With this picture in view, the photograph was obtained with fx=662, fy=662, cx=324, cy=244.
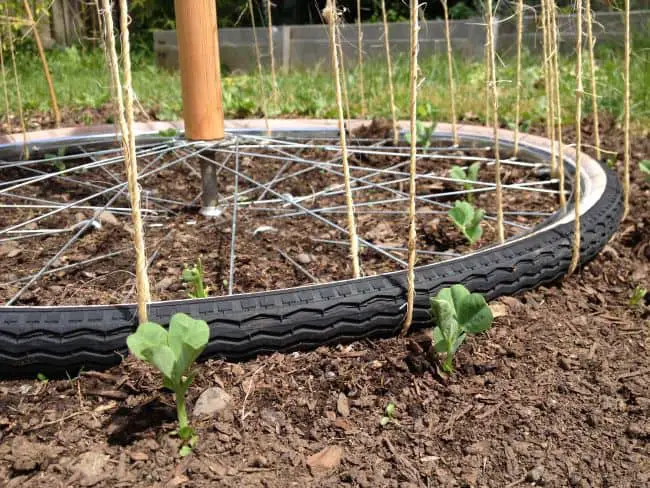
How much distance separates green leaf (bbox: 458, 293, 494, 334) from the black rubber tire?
131 mm

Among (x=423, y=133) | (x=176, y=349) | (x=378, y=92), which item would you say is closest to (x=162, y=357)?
(x=176, y=349)

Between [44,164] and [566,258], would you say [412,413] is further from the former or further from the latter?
[44,164]

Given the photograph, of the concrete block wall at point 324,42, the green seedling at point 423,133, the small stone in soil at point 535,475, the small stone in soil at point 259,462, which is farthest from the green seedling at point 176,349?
the concrete block wall at point 324,42

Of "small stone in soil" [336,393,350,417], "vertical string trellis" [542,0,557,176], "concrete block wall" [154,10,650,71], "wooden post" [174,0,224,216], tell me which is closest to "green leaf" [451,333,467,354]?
"small stone in soil" [336,393,350,417]

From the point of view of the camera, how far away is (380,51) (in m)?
6.37

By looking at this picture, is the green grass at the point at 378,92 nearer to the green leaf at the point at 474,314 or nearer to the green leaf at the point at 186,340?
the green leaf at the point at 474,314

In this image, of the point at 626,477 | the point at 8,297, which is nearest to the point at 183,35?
the point at 8,297

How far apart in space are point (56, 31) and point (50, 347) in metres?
7.43

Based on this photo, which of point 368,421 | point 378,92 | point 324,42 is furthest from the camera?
point 324,42

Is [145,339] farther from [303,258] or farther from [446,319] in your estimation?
[303,258]

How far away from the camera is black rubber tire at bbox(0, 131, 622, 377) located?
1258 mm

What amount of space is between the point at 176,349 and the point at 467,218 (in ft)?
3.24

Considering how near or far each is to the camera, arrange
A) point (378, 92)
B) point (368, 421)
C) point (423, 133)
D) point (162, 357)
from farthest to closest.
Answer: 1. point (378, 92)
2. point (423, 133)
3. point (368, 421)
4. point (162, 357)

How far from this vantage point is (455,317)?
4.33 ft
